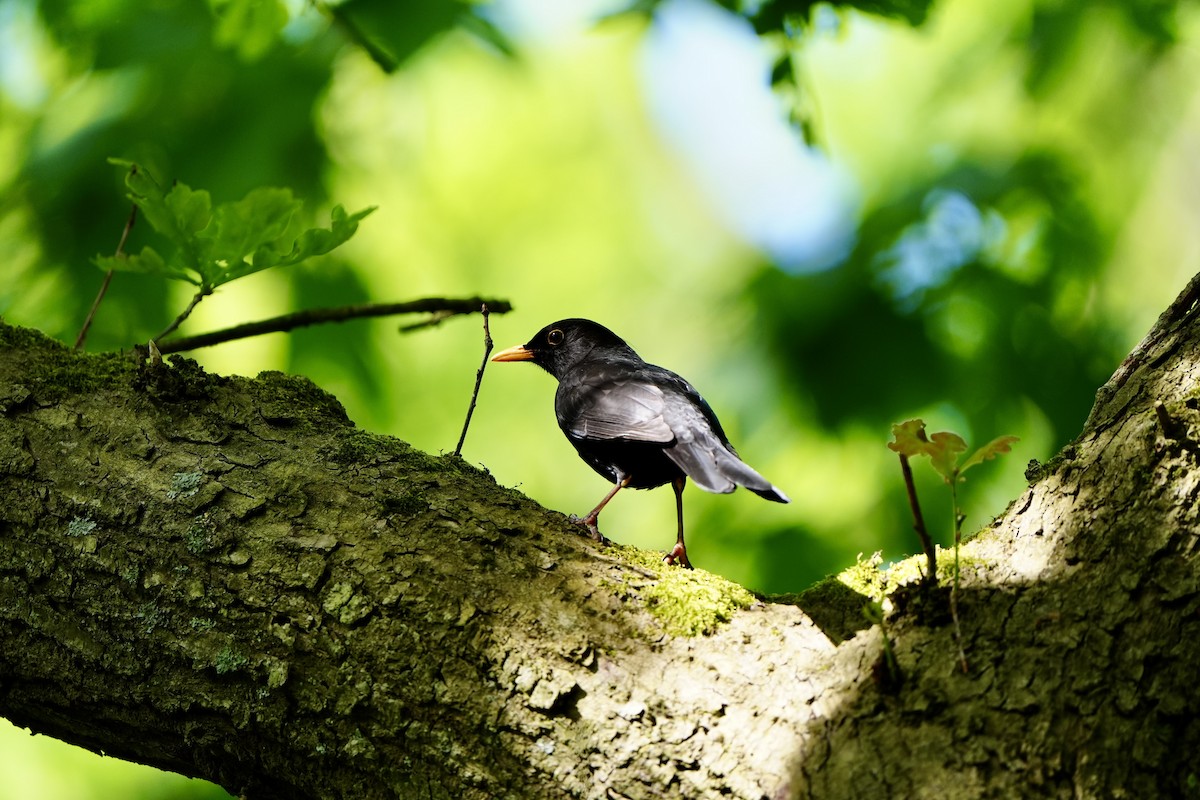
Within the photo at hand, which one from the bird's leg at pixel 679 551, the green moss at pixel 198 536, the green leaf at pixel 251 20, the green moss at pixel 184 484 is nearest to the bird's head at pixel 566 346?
the bird's leg at pixel 679 551

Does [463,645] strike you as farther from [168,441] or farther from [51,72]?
[51,72]

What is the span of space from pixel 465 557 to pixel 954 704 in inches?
43.7

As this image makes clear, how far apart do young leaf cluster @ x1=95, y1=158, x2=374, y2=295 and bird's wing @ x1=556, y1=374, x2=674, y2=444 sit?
1443 mm

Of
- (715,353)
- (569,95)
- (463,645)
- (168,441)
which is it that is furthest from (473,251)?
(463,645)

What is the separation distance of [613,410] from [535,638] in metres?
1.85

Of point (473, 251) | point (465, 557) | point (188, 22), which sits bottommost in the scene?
point (465, 557)

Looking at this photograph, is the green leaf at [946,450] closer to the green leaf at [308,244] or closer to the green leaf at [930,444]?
the green leaf at [930,444]

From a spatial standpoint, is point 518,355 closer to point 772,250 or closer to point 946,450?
point 772,250

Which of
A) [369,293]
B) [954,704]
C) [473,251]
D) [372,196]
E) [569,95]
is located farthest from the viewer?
[569,95]

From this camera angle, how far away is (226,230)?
253 cm

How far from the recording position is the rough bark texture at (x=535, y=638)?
1.79 metres

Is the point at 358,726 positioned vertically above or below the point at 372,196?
below

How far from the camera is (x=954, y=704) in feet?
6.00

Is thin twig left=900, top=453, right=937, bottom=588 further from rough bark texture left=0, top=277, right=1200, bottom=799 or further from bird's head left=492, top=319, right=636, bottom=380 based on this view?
bird's head left=492, top=319, right=636, bottom=380
